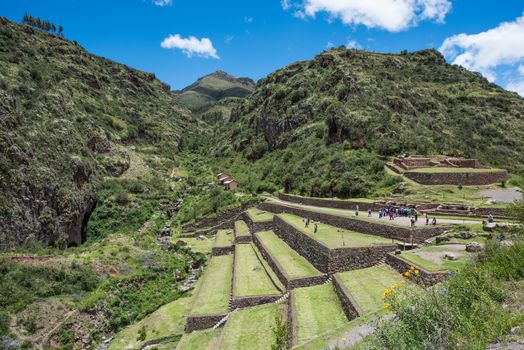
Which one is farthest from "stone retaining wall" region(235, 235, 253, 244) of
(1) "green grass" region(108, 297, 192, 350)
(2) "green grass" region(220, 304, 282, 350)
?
(2) "green grass" region(220, 304, 282, 350)

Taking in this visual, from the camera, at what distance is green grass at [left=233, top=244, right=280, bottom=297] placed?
18.6 meters

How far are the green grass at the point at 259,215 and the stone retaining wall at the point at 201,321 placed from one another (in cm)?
1646

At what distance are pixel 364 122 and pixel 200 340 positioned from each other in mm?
38225

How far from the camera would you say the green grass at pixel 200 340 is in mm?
15312

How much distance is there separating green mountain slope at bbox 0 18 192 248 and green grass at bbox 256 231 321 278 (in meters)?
24.0

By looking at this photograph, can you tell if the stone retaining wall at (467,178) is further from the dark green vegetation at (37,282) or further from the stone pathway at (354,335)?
the dark green vegetation at (37,282)

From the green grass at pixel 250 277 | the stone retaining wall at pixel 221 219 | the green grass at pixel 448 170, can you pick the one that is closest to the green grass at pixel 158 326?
the green grass at pixel 250 277


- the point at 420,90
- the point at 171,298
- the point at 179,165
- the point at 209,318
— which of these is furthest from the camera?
the point at 179,165

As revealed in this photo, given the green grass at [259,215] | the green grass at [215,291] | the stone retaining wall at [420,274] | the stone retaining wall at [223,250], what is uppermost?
the stone retaining wall at [420,274]

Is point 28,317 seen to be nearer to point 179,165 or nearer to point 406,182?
point 406,182

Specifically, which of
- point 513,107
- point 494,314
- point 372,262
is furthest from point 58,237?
point 513,107

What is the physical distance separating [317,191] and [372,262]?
25616 millimetres

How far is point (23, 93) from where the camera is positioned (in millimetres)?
46688

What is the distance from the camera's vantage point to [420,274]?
12.6m
